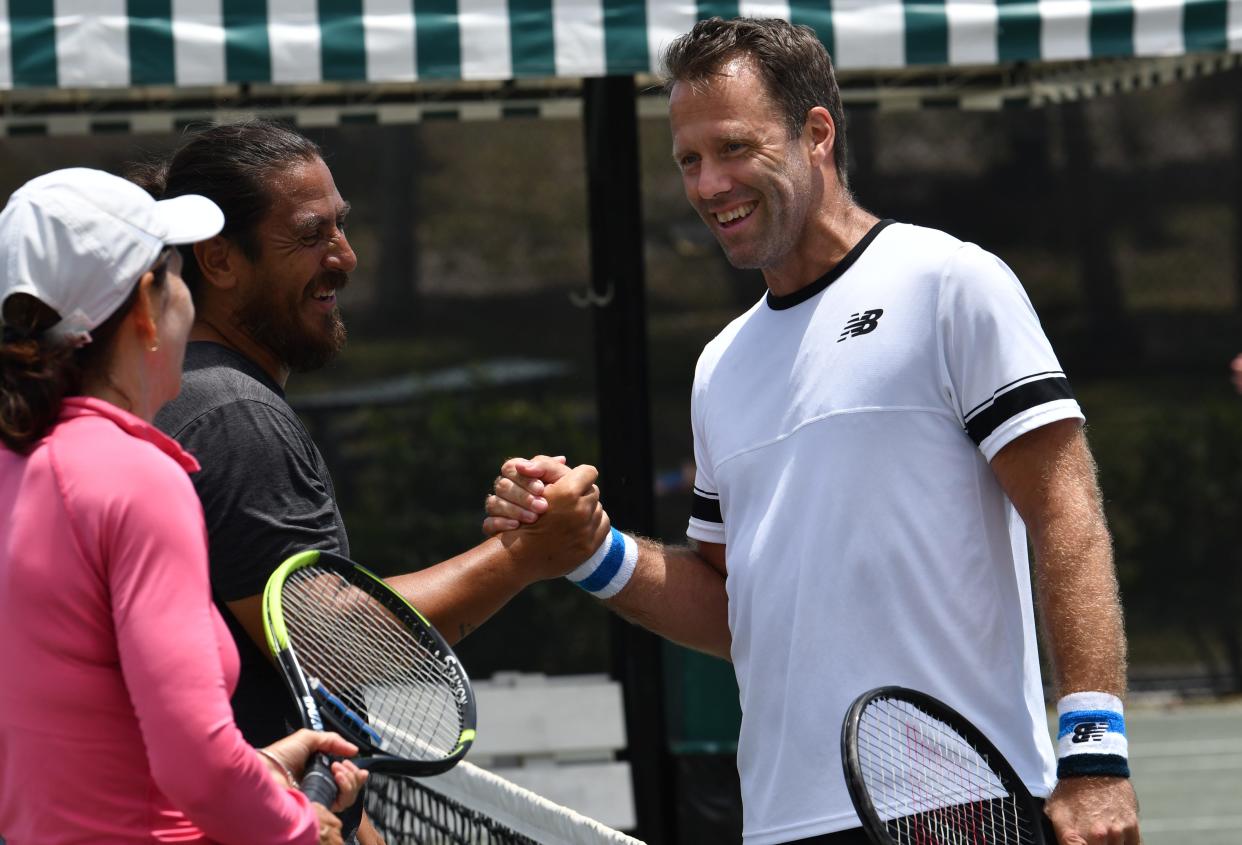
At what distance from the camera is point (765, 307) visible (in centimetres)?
286


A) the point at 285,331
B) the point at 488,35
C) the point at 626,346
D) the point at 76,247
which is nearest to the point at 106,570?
the point at 76,247

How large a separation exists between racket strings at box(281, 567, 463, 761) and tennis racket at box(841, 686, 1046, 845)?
0.58 m

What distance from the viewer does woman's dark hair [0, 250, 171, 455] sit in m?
1.93

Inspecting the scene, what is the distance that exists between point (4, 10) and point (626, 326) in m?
1.89

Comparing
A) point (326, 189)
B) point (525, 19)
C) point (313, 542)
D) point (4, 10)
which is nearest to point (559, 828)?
point (313, 542)

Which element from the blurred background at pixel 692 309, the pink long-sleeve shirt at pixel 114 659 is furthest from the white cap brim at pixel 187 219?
the blurred background at pixel 692 309

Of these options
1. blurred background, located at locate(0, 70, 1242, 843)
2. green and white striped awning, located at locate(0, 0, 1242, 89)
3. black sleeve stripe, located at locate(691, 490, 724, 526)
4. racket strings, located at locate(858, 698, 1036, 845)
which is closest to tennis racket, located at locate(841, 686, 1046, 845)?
racket strings, located at locate(858, 698, 1036, 845)

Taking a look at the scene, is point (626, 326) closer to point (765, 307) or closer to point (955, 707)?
point (765, 307)

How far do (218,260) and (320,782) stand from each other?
0.89 meters

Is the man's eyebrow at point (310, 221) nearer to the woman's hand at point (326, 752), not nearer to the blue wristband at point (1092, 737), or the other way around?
the woman's hand at point (326, 752)

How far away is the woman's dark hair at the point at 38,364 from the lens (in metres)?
1.93

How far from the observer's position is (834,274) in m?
2.73

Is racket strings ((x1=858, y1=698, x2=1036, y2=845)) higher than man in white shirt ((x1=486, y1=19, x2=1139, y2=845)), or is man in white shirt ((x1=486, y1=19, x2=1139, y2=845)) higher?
man in white shirt ((x1=486, y1=19, x2=1139, y2=845))

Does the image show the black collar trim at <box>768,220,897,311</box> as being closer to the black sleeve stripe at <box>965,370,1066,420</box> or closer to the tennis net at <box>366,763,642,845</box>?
the black sleeve stripe at <box>965,370,1066,420</box>
